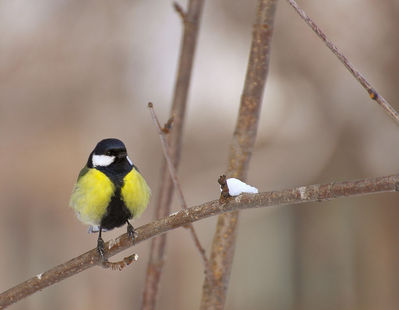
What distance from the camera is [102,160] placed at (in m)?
1.22

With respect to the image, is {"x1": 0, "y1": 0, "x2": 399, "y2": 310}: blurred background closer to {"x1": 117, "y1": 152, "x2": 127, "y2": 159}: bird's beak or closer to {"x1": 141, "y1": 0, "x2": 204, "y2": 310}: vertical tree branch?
{"x1": 141, "y1": 0, "x2": 204, "y2": 310}: vertical tree branch

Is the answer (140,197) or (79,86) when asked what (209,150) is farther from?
(140,197)

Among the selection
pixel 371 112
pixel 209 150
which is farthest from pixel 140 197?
pixel 371 112

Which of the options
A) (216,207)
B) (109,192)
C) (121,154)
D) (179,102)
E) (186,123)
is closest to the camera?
(216,207)

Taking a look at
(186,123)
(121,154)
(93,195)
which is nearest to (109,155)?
(121,154)

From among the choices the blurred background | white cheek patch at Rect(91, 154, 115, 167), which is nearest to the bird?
white cheek patch at Rect(91, 154, 115, 167)

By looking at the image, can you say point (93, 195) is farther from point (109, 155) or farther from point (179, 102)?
point (179, 102)

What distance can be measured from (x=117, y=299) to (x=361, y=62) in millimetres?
1768

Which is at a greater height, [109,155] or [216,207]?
[109,155]

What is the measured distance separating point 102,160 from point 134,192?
0.11 m

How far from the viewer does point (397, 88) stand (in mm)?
2852

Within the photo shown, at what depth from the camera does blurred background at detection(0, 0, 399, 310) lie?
2.90 metres

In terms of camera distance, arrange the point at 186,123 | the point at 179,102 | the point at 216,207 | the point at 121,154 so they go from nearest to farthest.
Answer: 1. the point at 216,207
2. the point at 121,154
3. the point at 179,102
4. the point at 186,123

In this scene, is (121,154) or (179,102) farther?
(179,102)
